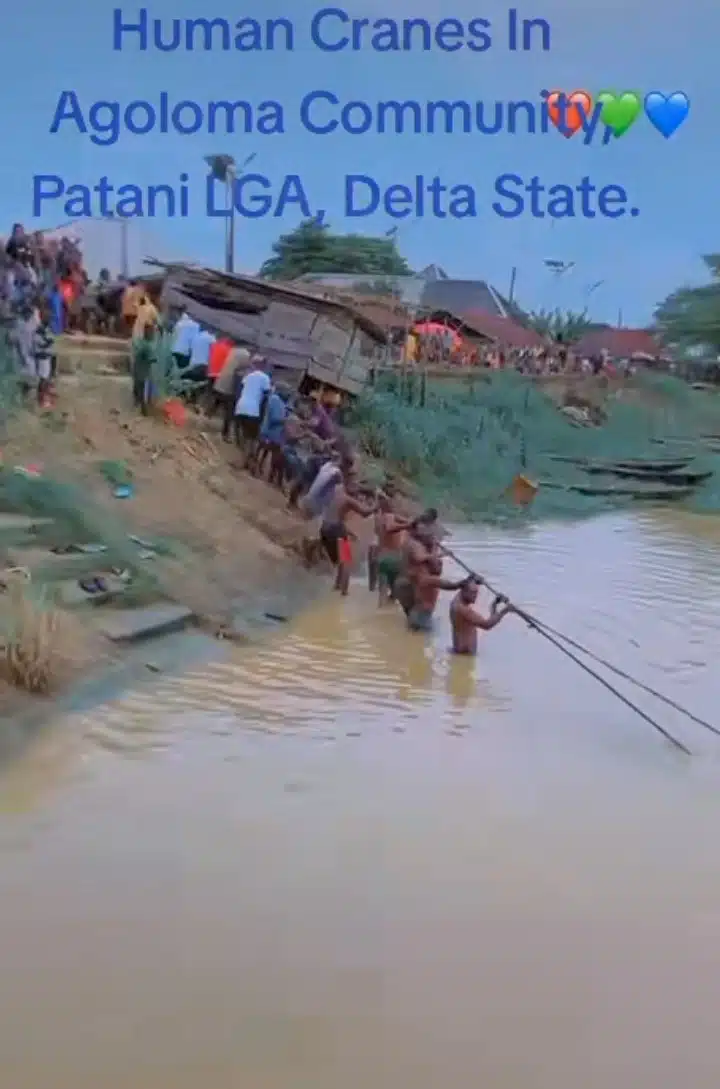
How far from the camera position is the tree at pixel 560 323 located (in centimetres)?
739

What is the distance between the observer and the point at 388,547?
5.89 meters

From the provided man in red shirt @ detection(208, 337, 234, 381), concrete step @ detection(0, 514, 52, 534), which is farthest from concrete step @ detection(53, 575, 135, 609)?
man in red shirt @ detection(208, 337, 234, 381)

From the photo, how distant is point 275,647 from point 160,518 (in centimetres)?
110

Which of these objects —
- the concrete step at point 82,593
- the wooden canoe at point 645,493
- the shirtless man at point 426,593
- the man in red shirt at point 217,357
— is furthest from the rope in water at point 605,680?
the wooden canoe at point 645,493

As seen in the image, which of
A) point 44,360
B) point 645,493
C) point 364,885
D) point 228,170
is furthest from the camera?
point 645,493

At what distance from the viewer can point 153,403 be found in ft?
23.1

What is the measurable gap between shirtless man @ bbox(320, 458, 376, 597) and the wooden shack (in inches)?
64.5

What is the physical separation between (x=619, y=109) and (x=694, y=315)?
2.67 meters

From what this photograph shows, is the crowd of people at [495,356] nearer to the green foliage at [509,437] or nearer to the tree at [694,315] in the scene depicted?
the green foliage at [509,437]

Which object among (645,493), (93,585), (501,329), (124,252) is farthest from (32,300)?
(645,493)

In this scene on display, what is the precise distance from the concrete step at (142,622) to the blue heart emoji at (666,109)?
2681mm

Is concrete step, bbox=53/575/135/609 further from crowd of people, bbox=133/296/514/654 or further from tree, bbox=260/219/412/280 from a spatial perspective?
tree, bbox=260/219/412/280

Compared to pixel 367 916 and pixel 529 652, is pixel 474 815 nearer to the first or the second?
pixel 367 916

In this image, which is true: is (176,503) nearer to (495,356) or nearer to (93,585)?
(93,585)
